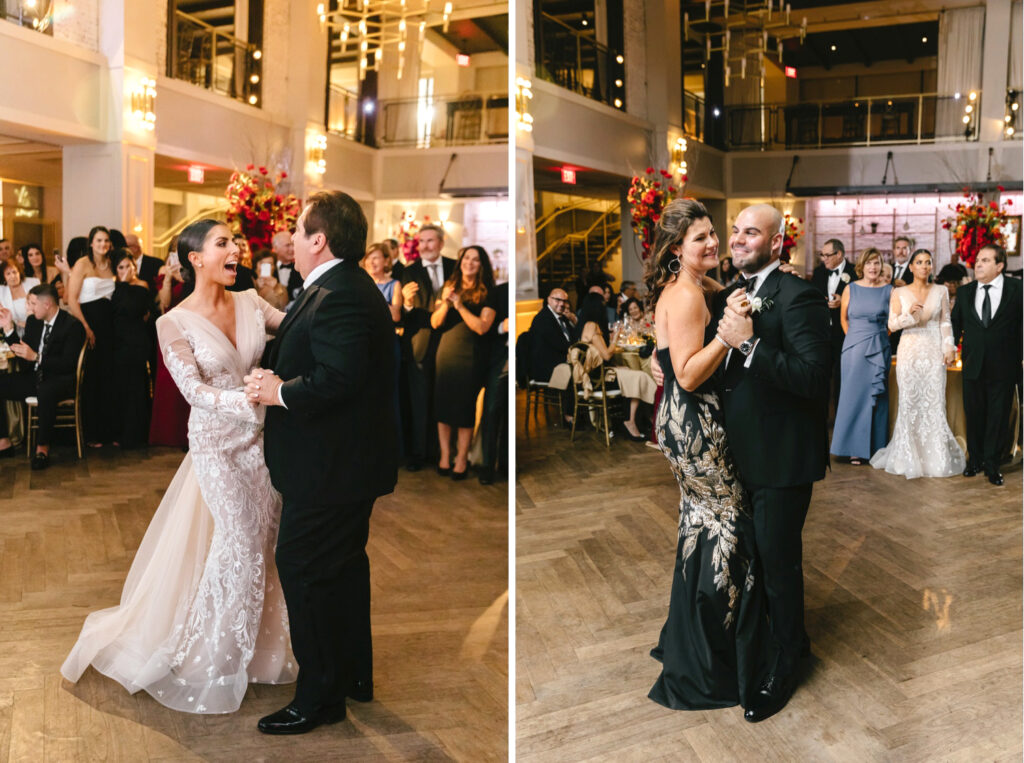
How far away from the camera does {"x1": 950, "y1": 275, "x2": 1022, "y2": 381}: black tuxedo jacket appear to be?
547cm

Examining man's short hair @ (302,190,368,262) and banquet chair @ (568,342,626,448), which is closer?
man's short hair @ (302,190,368,262)

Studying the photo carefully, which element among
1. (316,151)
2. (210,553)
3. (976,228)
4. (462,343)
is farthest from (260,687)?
(316,151)

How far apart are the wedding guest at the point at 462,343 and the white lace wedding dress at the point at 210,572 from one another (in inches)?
Result: 102

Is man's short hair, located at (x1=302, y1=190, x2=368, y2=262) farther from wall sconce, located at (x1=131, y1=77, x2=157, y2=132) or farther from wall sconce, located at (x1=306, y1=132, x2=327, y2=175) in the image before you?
wall sconce, located at (x1=306, y1=132, x2=327, y2=175)

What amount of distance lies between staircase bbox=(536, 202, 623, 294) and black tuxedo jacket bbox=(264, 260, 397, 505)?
12.9 metres

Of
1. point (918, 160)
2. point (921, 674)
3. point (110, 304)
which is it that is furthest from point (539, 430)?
point (918, 160)

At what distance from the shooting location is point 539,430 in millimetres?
7383

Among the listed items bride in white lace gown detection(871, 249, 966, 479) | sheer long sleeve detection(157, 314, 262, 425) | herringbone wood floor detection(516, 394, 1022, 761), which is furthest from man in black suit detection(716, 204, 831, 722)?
bride in white lace gown detection(871, 249, 966, 479)

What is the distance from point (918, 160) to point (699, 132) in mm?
3704

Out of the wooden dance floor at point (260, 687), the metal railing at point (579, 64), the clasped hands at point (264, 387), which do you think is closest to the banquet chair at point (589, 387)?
the wooden dance floor at point (260, 687)

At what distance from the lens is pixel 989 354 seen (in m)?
5.53

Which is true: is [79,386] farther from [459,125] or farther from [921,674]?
[459,125]

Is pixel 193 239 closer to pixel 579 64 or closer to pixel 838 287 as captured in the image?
pixel 838 287

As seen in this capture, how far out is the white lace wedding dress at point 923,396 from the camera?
5.70 meters
